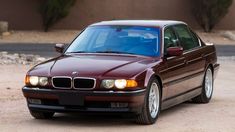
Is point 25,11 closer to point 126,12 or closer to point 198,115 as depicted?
point 126,12

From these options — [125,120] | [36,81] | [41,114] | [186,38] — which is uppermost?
[186,38]

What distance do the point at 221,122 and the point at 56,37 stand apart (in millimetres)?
22059

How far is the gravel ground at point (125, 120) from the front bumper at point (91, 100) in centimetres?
27

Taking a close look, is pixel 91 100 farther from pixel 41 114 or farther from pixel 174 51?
pixel 174 51

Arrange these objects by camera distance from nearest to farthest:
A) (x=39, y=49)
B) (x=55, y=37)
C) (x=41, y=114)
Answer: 1. (x=41, y=114)
2. (x=39, y=49)
3. (x=55, y=37)

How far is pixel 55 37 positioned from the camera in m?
31.2

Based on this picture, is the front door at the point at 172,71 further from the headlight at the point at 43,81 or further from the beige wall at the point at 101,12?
the beige wall at the point at 101,12

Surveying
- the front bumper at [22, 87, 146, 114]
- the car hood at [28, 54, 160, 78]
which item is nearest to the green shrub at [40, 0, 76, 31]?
the car hood at [28, 54, 160, 78]

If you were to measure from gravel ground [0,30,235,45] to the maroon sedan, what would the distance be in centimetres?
1910

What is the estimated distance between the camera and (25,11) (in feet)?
107

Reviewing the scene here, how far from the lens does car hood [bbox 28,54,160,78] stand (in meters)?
8.95

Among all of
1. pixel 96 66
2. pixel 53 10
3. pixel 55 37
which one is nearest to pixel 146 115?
pixel 96 66

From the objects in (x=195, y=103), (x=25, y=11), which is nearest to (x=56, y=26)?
(x=25, y=11)

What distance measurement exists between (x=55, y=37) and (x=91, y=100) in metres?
22.6
